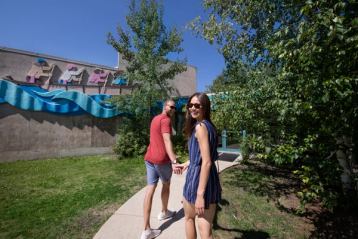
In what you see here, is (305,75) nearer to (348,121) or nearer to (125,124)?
(348,121)

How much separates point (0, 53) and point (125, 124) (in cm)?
605

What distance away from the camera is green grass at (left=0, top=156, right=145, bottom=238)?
11.7 feet

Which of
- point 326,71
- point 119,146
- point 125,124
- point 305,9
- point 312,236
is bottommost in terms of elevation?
point 312,236

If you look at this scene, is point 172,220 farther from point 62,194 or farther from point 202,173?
point 62,194

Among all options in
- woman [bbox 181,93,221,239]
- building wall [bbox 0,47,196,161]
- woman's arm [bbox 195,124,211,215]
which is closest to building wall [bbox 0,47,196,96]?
building wall [bbox 0,47,196,161]

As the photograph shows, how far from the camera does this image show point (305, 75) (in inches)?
102

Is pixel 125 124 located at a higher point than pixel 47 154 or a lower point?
higher

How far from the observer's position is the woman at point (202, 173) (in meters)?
2.06

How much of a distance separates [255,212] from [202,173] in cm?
301

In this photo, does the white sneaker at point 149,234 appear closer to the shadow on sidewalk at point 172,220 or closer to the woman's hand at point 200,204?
the shadow on sidewalk at point 172,220

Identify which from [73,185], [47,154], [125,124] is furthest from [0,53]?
[73,185]

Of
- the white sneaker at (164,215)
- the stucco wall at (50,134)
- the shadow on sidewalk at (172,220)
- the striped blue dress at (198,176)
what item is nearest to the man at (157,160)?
the shadow on sidewalk at (172,220)

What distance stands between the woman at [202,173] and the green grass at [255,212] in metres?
1.44

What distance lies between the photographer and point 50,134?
8.86 metres
